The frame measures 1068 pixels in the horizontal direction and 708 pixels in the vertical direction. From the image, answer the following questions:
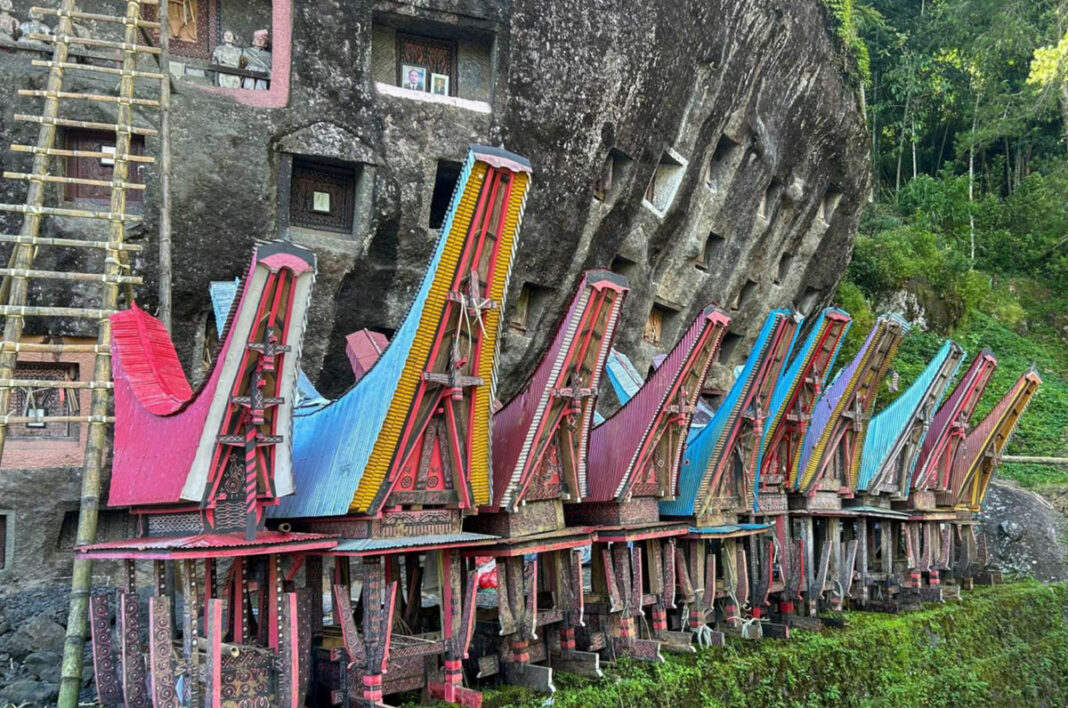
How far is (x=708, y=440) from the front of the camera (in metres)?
13.7

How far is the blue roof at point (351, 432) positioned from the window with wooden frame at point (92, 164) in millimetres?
5860

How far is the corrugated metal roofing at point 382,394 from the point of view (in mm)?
9258

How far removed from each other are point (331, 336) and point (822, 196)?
14.6 meters

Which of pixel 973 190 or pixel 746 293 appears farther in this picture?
pixel 973 190

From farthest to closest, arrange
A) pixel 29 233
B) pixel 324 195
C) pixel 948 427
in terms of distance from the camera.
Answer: pixel 948 427
pixel 324 195
pixel 29 233

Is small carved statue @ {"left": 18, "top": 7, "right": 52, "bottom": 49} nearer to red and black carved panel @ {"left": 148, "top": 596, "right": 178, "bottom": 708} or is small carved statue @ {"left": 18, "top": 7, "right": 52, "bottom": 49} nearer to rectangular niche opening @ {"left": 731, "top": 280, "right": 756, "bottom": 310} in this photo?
red and black carved panel @ {"left": 148, "top": 596, "right": 178, "bottom": 708}

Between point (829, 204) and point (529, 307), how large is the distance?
1218 cm

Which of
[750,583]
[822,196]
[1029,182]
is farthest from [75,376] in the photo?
[1029,182]

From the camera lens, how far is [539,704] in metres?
9.89

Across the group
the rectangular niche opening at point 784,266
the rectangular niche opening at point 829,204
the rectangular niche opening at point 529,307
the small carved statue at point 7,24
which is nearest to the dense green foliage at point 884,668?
the rectangular niche opening at point 529,307

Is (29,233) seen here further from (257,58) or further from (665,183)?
(665,183)

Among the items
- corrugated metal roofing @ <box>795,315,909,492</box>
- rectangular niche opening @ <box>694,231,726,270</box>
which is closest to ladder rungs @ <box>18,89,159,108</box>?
corrugated metal roofing @ <box>795,315,909,492</box>

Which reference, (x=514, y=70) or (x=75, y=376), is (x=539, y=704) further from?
Result: (x=514, y=70)

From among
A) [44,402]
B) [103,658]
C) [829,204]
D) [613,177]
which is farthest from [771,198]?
[103,658]
